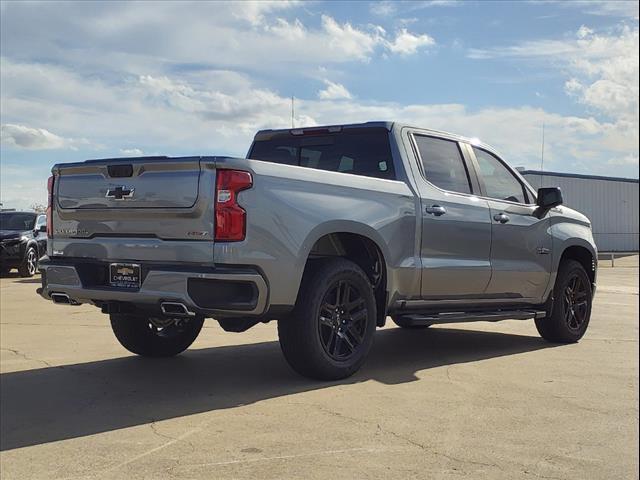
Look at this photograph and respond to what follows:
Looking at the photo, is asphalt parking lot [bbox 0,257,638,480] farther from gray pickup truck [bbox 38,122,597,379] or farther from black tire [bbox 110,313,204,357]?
gray pickup truck [bbox 38,122,597,379]

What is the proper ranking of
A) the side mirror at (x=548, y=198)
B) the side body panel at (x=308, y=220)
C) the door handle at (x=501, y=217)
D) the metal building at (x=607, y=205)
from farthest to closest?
the metal building at (x=607, y=205), the side mirror at (x=548, y=198), the door handle at (x=501, y=217), the side body panel at (x=308, y=220)

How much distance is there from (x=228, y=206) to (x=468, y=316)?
2.62m

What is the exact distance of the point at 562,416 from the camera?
176 inches

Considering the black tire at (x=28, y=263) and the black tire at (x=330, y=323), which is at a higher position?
the black tire at (x=330, y=323)

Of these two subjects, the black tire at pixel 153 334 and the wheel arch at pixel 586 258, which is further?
the wheel arch at pixel 586 258

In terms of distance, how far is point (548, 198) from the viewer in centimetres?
732

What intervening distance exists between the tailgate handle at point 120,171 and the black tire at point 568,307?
4.52 meters

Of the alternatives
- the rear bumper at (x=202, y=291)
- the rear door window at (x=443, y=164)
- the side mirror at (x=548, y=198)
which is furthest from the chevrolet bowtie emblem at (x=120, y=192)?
the side mirror at (x=548, y=198)

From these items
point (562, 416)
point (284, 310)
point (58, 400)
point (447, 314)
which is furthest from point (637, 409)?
point (58, 400)

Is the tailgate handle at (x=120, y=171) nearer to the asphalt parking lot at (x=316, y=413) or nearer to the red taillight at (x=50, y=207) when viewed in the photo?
the red taillight at (x=50, y=207)

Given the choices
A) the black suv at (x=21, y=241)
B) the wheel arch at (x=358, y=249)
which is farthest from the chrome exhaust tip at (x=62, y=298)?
the black suv at (x=21, y=241)

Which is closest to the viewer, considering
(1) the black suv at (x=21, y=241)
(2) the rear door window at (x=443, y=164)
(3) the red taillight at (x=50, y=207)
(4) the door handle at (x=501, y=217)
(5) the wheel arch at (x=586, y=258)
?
(3) the red taillight at (x=50, y=207)

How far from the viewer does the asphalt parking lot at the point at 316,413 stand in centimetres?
355

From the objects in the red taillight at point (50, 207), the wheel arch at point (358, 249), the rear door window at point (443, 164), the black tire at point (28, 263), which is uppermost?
the rear door window at point (443, 164)
